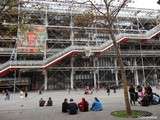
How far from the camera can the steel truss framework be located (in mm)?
39469

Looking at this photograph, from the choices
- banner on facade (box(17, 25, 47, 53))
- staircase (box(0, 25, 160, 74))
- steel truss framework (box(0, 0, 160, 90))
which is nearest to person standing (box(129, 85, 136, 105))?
staircase (box(0, 25, 160, 74))

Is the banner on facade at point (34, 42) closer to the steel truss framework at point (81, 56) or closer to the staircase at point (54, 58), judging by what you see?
the steel truss framework at point (81, 56)

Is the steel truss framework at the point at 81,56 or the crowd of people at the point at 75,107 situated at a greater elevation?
the steel truss framework at the point at 81,56

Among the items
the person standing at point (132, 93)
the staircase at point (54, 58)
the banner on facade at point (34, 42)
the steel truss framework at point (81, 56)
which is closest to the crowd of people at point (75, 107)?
the person standing at point (132, 93)

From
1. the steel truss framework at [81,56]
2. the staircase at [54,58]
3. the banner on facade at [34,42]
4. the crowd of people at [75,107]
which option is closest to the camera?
the crowd of people at [75,107]

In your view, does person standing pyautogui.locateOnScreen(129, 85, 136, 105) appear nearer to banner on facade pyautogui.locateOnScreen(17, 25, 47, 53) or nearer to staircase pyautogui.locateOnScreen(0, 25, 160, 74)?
staircase pyautogui.locateOnScreen(0, 25, 160, 74)

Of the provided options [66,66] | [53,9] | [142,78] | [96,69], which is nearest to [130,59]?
[142,78]

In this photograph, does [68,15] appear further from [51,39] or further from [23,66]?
[23,66]

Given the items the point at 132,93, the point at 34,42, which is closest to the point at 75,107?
the point at 132,93

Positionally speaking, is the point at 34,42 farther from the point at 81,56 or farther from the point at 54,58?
the point at 81,56

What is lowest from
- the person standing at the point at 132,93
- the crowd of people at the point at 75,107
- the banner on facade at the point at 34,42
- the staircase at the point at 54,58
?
the crowd of people at the point at 75,107

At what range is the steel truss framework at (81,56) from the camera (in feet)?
129

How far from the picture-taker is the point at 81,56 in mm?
40688

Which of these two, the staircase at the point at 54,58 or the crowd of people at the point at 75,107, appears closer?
the crowd of people at the point at 75,107
